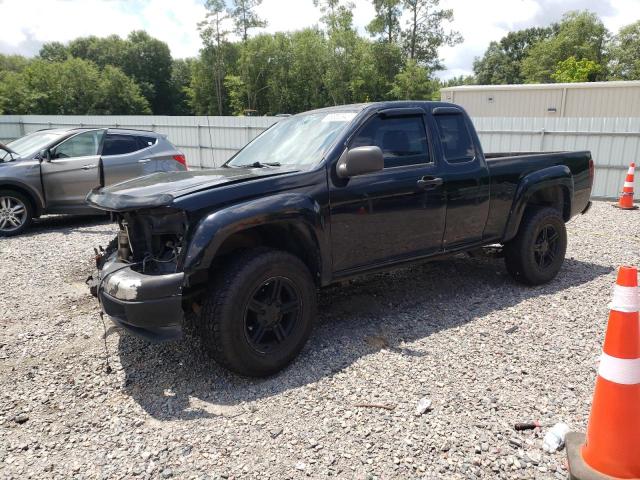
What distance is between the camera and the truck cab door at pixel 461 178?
4527 mm

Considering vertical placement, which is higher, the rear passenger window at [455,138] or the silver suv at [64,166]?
the rear passenger window at [455,138]

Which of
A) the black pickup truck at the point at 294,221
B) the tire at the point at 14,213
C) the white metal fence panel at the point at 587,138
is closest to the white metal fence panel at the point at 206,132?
the white metal fence panel at the point at 587,138

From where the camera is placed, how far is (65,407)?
320cm

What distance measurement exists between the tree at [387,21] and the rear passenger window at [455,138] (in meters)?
41.5

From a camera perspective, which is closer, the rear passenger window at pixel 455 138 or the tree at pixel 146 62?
the rear passenger window at pixel 455 138

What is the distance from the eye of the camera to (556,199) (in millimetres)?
5660

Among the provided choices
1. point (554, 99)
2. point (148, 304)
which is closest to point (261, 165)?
point (148, 304)

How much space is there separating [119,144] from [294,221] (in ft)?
21.6

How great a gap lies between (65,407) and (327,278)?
194 centimetres

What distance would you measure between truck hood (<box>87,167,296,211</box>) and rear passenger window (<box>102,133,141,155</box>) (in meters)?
5.39

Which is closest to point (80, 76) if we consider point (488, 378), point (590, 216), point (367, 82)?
point (367, 82)

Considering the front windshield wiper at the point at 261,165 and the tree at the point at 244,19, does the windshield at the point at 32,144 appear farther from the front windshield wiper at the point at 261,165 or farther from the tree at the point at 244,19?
the tree at the point at 244,19

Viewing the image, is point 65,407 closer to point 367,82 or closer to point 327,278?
point 327,278

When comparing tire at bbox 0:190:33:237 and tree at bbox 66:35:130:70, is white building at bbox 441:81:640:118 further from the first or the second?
tree at bbox 66:35:130:70
